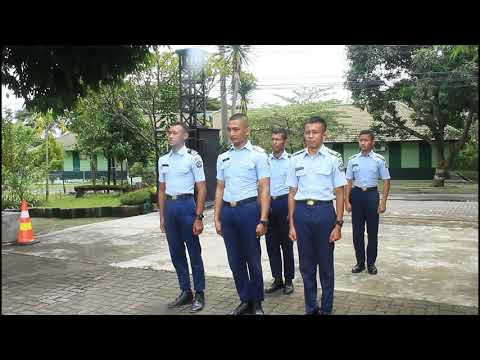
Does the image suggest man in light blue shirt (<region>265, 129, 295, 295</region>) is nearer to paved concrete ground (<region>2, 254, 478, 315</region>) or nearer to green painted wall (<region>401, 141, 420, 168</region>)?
paved concrete ground (<region>2, 254, 478, 315</region>)

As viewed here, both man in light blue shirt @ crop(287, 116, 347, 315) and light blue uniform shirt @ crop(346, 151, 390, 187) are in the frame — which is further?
light blue uniform shirt @ crop(346, 151, 390, 187)

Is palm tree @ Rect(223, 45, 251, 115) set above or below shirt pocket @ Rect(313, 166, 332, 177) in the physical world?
above

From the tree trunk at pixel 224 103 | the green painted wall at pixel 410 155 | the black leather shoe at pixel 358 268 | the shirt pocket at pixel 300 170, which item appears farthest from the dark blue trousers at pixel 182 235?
the green painted wall at pixel 410 155

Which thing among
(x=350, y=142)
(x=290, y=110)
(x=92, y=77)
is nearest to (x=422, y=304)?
(x=92, y=77)

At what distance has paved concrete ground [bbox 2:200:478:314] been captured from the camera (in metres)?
4.30

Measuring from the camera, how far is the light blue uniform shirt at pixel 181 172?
418 centimetres

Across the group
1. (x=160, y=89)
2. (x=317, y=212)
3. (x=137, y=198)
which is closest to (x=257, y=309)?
(x=317, y=212)

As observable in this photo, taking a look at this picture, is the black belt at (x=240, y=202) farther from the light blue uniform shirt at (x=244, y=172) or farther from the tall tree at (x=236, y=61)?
the tall tree at (x=236, y=61)

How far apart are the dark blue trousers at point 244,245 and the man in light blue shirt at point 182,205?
362mm

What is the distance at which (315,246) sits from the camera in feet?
12.2

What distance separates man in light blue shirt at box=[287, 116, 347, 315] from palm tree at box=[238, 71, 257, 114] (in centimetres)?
1907

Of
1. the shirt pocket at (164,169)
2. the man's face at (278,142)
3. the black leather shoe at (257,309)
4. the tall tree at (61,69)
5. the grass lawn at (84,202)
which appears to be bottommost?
the black leather shoe at (257,309)

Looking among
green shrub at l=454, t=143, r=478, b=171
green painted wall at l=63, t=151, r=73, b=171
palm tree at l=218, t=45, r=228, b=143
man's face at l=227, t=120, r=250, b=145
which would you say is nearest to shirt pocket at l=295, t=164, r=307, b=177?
man's face at l=227, t=120, r=250, b=145

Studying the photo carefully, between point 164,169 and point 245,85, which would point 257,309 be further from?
point 245,85
